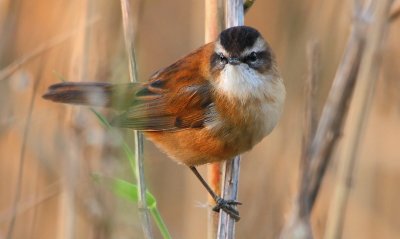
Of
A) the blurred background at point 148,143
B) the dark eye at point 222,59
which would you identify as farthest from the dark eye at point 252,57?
the blurred background at point 148,143

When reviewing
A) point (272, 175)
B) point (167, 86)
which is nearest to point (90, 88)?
point (167, 86)

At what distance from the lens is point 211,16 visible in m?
3.58

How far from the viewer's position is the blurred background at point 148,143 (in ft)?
9.80

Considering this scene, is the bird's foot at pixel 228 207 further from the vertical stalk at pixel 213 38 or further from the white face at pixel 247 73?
the white face at pixel 247 73

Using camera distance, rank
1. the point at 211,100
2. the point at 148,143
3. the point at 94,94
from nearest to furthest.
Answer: the point at 94,94 < the point at 211,100 < the point at 148,143

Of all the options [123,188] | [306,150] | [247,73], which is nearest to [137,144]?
[123,188]

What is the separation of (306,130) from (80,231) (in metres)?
1.94

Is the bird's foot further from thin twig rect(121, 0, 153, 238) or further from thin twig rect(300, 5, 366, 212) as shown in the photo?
thin twig rect(300, 5, 366, 212)

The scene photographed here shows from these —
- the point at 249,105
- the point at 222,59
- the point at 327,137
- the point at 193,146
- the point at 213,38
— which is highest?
the point at 213,38

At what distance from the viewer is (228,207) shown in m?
3.29

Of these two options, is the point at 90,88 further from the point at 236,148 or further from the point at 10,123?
the point at 236,148

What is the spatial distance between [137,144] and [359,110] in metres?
0.91

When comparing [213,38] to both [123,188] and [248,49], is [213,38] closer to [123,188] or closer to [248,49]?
[248,49]

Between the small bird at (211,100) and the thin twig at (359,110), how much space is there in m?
0.91
